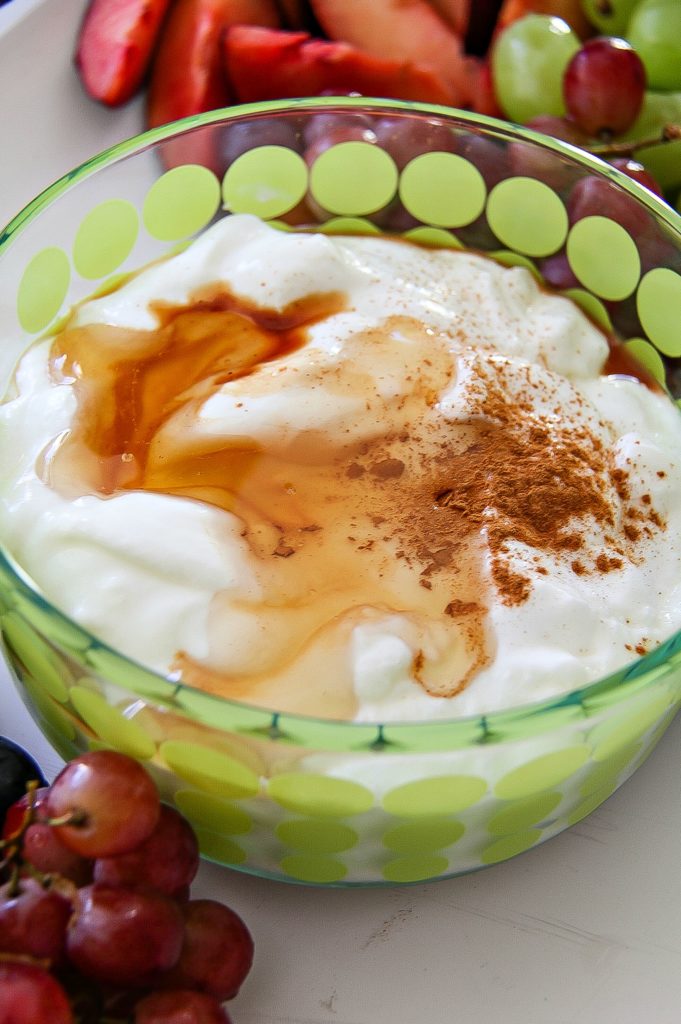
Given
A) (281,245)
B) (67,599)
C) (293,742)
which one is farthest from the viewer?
(281,245)

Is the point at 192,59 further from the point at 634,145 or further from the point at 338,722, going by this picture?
the point at 338,722

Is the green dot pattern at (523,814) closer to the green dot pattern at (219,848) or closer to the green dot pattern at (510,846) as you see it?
the green dot pattern at (510,846)

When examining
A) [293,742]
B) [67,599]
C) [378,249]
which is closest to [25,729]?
[67,599]

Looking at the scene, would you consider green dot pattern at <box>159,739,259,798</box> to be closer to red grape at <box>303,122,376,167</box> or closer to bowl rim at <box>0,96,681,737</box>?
bowl rim at <box>0,96,681,737</box>

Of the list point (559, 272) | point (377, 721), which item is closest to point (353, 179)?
point (559, 272)

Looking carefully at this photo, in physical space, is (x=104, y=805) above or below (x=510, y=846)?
above

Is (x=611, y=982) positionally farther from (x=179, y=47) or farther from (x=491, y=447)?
(x=179, y=47)

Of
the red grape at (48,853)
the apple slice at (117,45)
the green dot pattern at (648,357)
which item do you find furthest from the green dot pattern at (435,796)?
the apple slice at (117,45)
